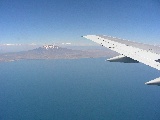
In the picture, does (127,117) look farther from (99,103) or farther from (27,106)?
(27,106)

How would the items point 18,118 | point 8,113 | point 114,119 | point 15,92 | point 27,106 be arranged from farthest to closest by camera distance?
point 15,92 → point 27,106 → point 8,113 → point 18,118 → point 114,119

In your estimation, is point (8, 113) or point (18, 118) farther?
point (8, 113)

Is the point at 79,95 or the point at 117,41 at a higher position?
the point at 117,41

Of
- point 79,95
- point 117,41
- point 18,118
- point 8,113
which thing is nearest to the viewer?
point 117,41

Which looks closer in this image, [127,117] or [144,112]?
[127,117]

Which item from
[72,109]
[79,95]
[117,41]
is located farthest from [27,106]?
[117,41]

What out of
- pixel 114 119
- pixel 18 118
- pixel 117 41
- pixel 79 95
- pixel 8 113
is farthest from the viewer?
pixel 79 95

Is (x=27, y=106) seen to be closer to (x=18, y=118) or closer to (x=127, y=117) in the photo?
(x=18, y=118)

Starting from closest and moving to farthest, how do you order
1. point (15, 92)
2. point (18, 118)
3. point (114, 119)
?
point (114, 119)
point (18, 118)
point (15, 92)

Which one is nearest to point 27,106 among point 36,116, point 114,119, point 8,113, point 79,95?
point 8,113
